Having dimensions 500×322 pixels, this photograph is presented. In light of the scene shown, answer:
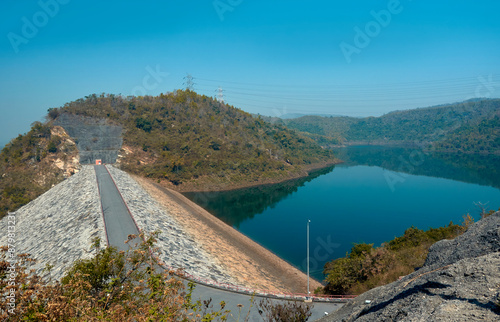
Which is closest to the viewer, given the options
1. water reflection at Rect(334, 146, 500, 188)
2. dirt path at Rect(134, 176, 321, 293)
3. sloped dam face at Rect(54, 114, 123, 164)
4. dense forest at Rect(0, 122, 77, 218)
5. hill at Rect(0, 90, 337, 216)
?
dirt path at Rect(134, 176, 321, 293)

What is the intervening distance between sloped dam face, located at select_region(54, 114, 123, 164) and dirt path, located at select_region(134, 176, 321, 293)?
34.0 m

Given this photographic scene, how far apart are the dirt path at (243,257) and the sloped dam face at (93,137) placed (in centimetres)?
3399

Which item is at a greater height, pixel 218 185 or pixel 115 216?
pixel 115 216

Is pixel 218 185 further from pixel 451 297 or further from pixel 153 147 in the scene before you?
pixel 451 297

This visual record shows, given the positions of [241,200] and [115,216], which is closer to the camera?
[115,216]

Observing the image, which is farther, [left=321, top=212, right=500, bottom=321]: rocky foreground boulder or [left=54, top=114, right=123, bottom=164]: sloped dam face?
[left=54, top=114, right=123, bottom=164]: sloped dam face

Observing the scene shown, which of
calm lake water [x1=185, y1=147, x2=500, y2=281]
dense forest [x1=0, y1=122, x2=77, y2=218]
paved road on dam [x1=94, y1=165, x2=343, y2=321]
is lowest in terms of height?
calm lake water [x1=185, y1=147, x2=500, y2=281]

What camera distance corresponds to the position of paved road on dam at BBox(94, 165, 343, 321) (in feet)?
56.9

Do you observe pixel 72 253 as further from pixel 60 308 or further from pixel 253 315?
pixel 60 308

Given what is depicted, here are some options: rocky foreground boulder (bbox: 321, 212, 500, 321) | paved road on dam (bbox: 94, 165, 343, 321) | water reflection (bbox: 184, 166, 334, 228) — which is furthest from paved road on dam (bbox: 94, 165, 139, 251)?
rocky foreground boulder (bbox: 321, 212, 500, 321)

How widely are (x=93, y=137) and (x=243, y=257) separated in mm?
61405

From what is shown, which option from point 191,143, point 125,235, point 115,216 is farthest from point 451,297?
point 191,143

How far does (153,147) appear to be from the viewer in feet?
278

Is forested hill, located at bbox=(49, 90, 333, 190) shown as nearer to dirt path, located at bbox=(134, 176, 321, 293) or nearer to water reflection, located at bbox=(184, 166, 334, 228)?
water reflection, located at bbox=(184, 166, 334, 228)
